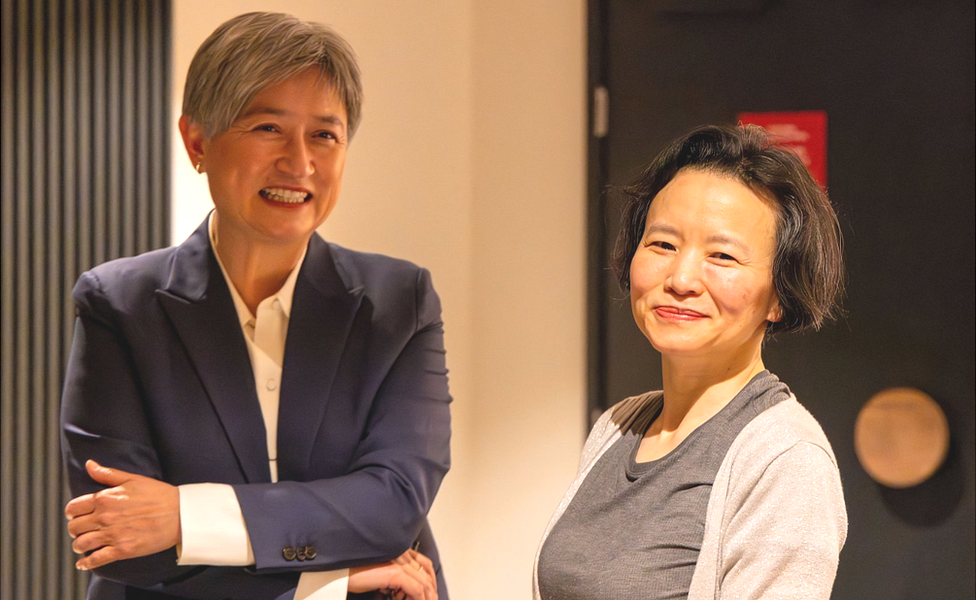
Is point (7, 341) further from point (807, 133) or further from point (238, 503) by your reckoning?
point (807, 133)

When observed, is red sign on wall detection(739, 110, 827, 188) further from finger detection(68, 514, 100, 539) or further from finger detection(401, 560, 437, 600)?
finger detection(68, 514, 100, 539)

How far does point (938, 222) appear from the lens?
297cm

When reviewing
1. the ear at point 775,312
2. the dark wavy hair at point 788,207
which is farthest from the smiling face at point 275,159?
the ear at point 775,312

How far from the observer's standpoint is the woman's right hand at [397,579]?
180 centimetres

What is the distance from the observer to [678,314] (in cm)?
143

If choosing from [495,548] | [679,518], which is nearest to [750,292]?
[679,518]

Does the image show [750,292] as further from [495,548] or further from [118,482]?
[495,548]

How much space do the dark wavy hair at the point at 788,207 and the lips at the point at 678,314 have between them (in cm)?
13

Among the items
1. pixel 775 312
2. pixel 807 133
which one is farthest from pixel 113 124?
pixel 807 133

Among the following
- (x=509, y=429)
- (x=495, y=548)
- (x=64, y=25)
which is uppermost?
(x=64, y=25)

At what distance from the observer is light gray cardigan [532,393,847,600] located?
1217 millimetres

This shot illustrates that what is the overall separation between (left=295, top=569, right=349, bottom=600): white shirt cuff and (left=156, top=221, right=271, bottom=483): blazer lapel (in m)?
0.20

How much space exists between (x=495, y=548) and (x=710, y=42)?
1.84m

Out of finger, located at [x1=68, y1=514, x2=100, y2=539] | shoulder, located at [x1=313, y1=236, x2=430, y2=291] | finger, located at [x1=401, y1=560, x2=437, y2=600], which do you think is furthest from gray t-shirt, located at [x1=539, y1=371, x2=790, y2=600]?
finger, located at [x1=68, y1=514, x2=100, y2=539]
